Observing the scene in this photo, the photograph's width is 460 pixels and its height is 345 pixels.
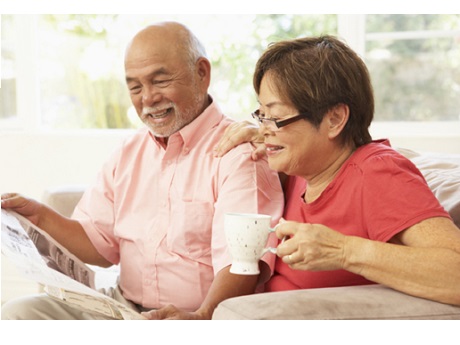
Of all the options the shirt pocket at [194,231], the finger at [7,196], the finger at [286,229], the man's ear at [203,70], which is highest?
the man's ear at [203,70]

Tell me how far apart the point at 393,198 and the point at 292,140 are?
0.31 metres

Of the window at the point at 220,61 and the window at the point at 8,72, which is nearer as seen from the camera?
the window at the point at 220,61

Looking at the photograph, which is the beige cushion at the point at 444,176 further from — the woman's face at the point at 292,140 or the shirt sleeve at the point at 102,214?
the shirt sleeve at the point at 102,214

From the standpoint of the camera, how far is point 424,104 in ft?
13.5

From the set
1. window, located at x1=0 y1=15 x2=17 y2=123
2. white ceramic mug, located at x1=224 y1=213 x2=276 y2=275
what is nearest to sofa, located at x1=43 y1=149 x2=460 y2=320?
white ceramic mug, located at x1=224 y1=213 x2=276 y2=275

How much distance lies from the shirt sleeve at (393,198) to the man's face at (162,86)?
69cm

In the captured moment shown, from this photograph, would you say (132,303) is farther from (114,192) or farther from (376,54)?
(376,54)

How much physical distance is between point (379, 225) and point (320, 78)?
387mm

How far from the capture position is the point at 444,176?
6.37 feet

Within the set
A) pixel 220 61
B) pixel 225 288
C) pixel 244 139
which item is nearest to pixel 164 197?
pixel 244 139

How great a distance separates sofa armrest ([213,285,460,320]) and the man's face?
836 millimetres

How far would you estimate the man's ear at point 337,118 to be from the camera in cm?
172

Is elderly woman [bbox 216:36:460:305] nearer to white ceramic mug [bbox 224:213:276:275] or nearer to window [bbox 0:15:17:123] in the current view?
white ceramic mug [bbox 224:213:276:275]

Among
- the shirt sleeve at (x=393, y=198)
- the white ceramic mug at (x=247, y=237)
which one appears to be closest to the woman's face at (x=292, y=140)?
the shirt sleeve at (x=393, y=198)
